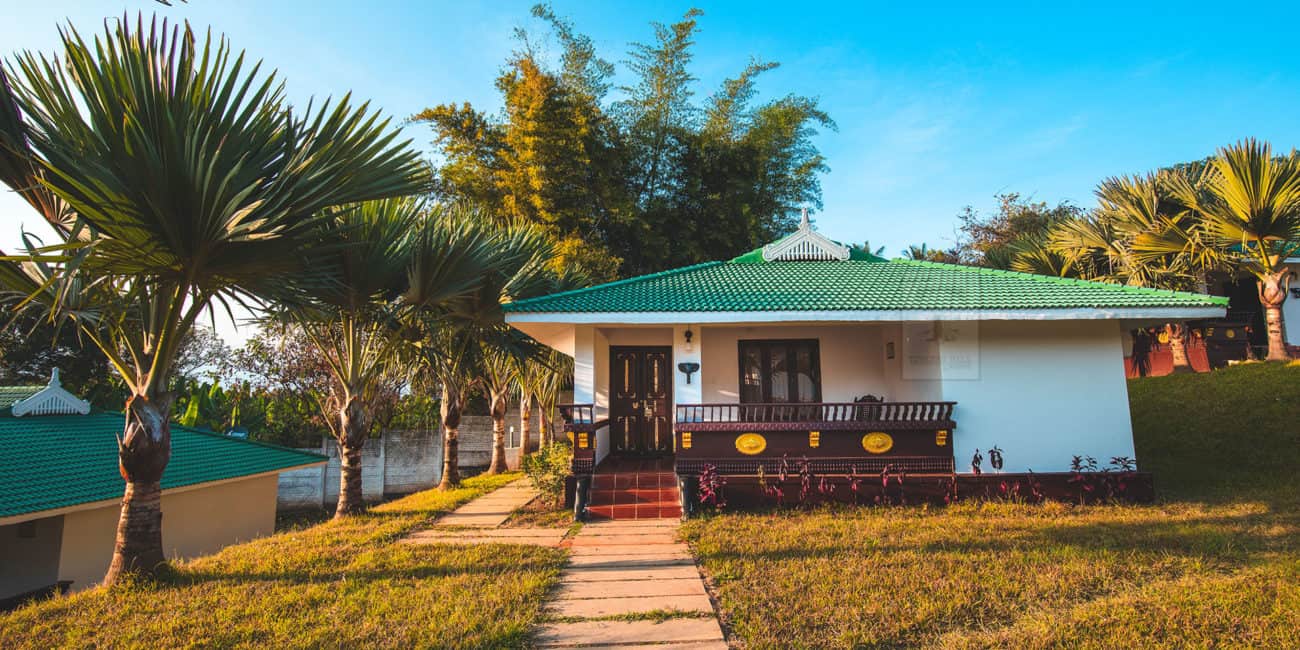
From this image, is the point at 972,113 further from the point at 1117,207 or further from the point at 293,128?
the point at 293,128

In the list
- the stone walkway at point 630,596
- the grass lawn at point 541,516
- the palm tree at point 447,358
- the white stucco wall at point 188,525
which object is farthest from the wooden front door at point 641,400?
the white stucco wall at point 188,525

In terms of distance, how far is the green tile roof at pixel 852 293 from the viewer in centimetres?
750

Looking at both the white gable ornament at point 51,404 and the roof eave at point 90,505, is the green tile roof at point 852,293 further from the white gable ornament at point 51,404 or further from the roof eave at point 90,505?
the white gable ornament at point 51,404

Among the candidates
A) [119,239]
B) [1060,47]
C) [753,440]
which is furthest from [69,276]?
[1060,47]

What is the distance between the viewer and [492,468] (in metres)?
14.9

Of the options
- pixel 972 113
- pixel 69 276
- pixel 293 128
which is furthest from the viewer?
pixel 972 113

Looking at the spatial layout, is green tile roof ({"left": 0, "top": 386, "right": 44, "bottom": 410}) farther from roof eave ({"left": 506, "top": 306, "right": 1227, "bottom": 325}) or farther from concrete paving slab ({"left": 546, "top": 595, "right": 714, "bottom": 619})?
concrete paving slab ({"left": 546, "top": 595, "right": 714, "bottom": 619})

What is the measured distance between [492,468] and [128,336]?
1054 cm

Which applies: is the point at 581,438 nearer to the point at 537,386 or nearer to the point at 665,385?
the point at 665,385

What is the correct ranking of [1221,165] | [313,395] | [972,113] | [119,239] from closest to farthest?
[119,239] < [1221,165] < [972,113] < [313,395]

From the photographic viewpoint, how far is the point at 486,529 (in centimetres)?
692

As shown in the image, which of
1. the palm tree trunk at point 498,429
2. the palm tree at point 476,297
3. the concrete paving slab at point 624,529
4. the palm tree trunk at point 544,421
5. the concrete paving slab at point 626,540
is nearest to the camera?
the concrete paving slab at point 626,540

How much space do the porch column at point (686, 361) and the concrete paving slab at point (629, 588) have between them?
3.71 m

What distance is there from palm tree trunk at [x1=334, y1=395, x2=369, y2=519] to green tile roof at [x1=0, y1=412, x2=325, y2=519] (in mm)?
2738
